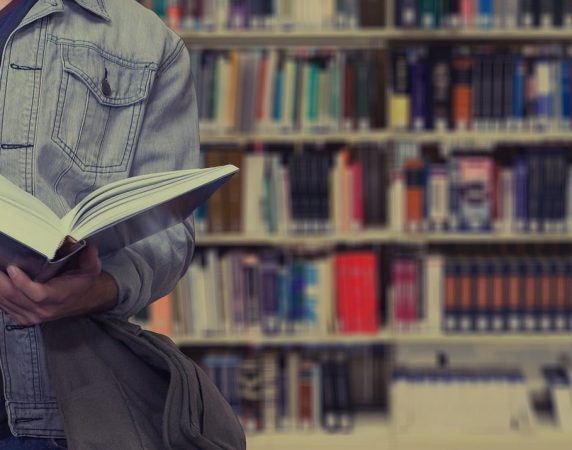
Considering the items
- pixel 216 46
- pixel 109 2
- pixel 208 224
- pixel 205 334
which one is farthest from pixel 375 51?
pixel 109 2

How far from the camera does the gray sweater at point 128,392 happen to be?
100 cm

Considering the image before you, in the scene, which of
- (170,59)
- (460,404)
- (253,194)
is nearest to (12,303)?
(170,59)

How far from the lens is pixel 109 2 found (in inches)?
49.0

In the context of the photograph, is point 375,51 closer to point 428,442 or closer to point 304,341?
point 304,341

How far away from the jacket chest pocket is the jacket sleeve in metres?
0.03

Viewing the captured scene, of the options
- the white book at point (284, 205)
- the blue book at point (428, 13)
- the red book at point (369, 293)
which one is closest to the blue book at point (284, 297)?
the white book at point (284, 205)

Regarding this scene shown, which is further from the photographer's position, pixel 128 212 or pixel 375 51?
pixel 375 51

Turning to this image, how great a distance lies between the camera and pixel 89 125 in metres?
1.17

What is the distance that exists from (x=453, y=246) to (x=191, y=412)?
274 centimetres

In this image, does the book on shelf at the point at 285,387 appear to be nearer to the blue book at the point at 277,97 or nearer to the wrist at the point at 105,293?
the blue book at the point at 277,97

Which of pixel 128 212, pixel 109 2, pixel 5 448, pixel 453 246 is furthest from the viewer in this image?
pixel 453 246

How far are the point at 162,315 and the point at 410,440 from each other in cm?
92

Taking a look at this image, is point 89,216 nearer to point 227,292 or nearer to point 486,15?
point 227,292

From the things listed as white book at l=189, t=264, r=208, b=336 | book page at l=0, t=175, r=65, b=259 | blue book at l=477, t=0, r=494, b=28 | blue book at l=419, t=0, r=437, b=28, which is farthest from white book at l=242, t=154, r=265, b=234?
book page at l=0, t=175, r=65, b=259
